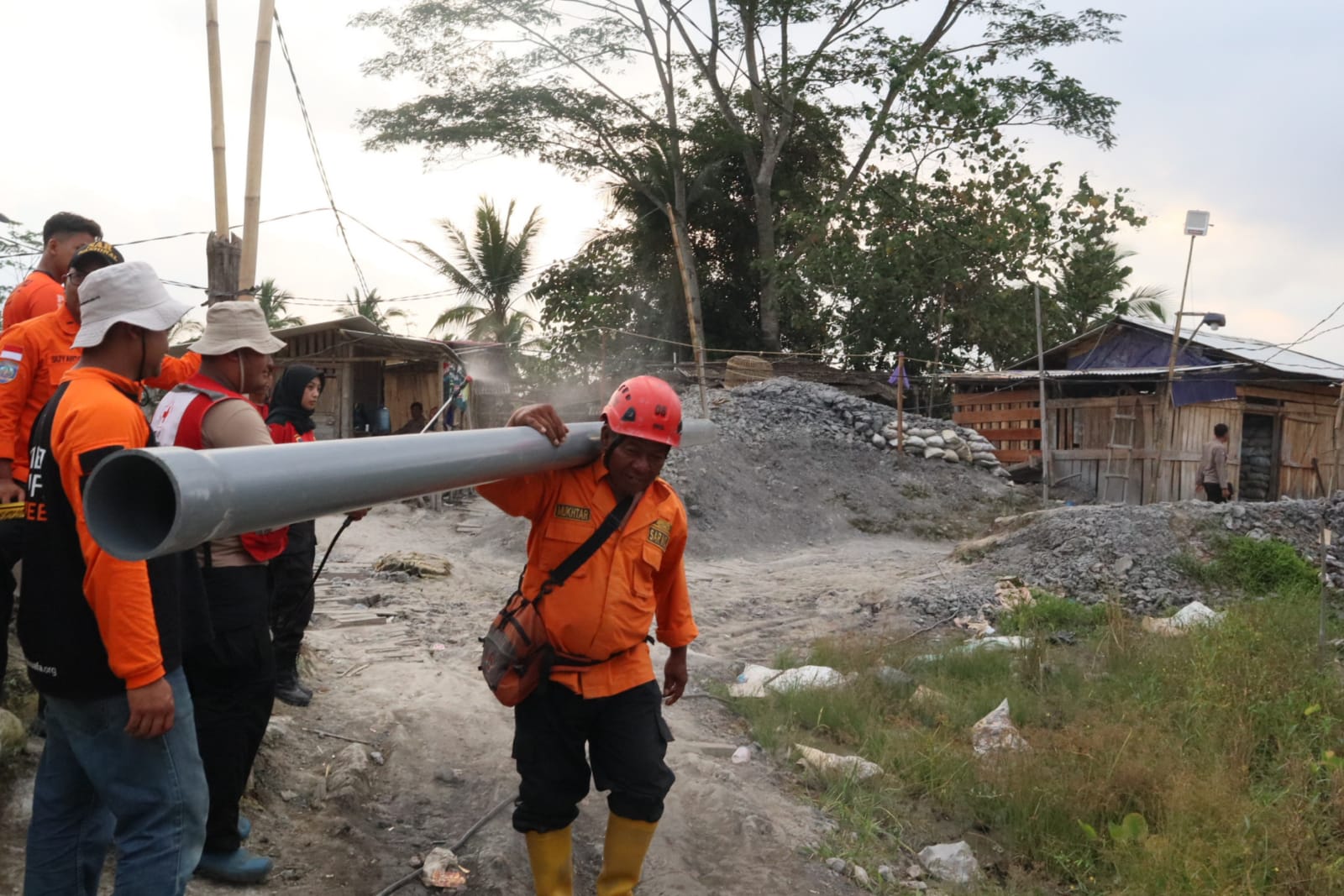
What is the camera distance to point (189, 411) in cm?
300

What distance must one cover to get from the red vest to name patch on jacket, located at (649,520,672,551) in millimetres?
1051

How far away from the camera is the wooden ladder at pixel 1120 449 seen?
1816 centimetres

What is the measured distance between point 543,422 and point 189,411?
1050 millimetres

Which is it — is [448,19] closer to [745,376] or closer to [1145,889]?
[745,376]

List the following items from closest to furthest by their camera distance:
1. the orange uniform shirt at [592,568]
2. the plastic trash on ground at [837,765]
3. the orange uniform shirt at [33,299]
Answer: the orange uniform shirt at [592,568] → the orange uniform shirt at [33,299] → the plastic trash on ground at [837,765]

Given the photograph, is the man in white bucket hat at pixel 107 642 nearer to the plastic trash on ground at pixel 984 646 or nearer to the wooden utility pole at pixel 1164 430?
the plastic trash on ground at pixel 984 646

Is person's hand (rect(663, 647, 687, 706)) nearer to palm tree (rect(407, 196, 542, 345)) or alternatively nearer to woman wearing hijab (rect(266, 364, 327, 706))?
woman wearing hijab (rect(266, 364, 327, 706))

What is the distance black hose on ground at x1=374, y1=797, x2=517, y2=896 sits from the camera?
134 inches

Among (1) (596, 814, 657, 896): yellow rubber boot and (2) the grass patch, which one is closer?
(1) (596, 814, 657, 896): yellow rubber boot

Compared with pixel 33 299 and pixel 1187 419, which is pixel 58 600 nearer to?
pixel 33 299

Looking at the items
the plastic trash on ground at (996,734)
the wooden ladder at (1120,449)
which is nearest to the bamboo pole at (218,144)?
the plastic trash on ground at (996,734)

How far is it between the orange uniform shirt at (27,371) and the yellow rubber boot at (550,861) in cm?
199

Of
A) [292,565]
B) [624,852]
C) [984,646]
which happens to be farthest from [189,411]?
[984,646]

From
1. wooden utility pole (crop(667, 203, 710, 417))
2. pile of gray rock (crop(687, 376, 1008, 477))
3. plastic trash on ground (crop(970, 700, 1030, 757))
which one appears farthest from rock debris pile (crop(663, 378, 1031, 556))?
plastic trash on ground (crop(970, 700, 1030, 757))
